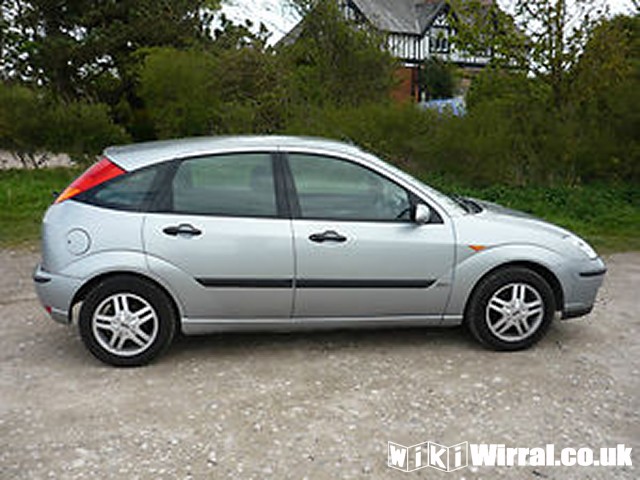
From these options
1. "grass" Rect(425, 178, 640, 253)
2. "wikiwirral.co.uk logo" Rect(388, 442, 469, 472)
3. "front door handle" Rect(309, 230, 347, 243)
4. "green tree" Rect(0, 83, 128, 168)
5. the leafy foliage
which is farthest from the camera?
the leafy foliage

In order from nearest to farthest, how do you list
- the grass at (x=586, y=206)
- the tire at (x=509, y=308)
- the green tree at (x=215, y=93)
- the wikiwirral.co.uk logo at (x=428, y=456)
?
the wikiwirral.co.uk logo at (x=428, y=456) → the tire at (x=509, y=308) → the grass at (x=586, y=206) → the green tree at (x=215, y=93)

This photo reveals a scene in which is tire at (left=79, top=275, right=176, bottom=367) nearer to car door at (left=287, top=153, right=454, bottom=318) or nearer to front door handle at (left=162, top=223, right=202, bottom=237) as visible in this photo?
front door handle at (left=162, top=223, right=202, bottom=237)

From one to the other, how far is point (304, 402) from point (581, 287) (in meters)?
2.29

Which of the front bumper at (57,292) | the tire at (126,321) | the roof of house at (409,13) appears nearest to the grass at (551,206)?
the front bumper at (57,292)

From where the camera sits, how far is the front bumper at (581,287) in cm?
446

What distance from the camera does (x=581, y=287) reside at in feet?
14.7

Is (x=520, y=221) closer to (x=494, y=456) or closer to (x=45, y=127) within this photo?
(x=494, y=456)

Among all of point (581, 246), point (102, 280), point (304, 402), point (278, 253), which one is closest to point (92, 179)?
point (102, 280)

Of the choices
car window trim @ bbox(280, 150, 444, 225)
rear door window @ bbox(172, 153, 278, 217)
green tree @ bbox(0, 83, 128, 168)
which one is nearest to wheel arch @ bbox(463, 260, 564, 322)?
car window trim @ bbox(280, 150, 444, 225)

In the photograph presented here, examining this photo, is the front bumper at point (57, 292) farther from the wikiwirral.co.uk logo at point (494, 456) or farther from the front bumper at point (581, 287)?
the front bumper at point (581, 287)

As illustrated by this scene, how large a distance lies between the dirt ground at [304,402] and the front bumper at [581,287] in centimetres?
31

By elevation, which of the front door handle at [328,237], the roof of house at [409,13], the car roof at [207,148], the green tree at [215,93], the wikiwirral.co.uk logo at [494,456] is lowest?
the wikiwirral.co.uk logo at [494,456]

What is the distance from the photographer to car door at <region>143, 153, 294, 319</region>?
4.05m

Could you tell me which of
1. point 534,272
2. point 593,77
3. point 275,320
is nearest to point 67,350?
point 275,320
